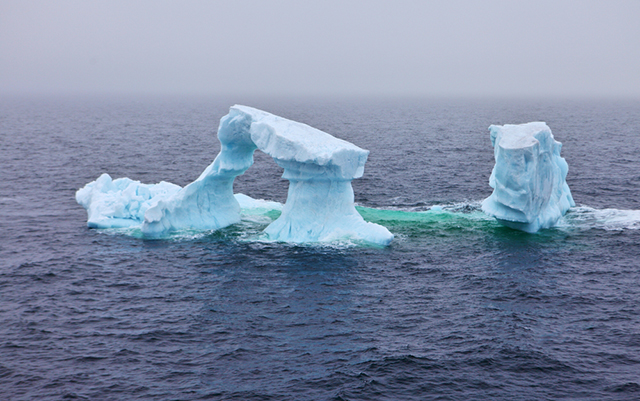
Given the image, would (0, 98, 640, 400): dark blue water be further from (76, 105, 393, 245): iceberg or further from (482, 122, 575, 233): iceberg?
(76, 105, 393, 245): iceberg

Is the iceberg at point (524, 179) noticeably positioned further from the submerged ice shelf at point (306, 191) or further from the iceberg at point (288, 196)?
the iceberg at point (288, 196)

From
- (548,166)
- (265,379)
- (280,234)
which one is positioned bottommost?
(265,379)

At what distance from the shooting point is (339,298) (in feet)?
109

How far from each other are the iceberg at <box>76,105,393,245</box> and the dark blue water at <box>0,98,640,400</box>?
1627mm

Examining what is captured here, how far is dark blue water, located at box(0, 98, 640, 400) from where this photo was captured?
991 inches

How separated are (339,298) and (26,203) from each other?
33546mm

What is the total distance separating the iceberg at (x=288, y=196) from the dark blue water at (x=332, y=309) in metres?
1.63

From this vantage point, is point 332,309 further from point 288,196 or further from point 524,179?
point 524,179

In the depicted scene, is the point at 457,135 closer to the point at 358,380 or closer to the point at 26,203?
the point at 26,203

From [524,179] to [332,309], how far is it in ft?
60.9

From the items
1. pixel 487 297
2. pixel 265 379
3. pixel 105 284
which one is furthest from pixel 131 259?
pixel 487 297

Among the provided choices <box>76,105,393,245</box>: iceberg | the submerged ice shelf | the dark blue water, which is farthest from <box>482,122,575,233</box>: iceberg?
<box>76,105,393,245</box>: iceberg

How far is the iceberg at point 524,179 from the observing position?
42094 mm

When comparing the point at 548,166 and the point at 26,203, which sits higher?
the point at 548,166
